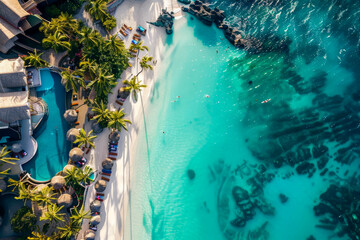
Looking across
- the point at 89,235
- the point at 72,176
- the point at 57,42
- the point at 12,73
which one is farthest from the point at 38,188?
the point at 57,42

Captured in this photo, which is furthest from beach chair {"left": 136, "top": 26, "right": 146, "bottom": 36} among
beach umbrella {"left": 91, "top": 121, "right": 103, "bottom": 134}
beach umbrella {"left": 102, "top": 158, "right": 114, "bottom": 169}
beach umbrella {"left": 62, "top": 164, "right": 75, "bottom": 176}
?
beach umbrella {"left": 62, "top": 164, "right": 75, "bottom": 176}

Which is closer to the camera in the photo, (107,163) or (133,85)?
(107,163)

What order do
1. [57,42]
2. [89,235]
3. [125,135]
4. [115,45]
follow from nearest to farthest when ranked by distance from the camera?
[89,235]
[57,42]
[115,45]
[125,135]

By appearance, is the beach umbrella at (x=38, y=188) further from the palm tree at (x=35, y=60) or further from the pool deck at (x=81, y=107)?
the palm tree at (x=35, y=60)

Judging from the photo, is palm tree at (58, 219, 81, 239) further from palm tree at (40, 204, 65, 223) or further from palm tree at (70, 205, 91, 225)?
palm tree at (40, 204, 65, 223)

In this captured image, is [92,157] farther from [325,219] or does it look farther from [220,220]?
[325,219]

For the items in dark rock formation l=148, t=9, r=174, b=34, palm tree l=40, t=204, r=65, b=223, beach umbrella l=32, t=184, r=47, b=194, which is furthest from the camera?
dark rock formation l=148, t=9, r=174, b=34

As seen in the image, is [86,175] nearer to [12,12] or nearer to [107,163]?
[107,163]
